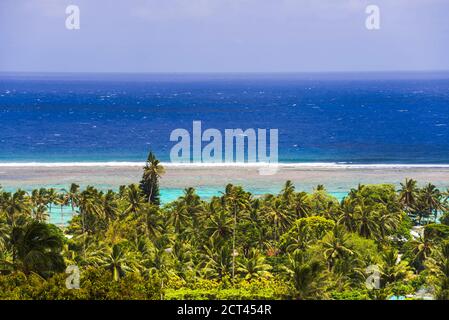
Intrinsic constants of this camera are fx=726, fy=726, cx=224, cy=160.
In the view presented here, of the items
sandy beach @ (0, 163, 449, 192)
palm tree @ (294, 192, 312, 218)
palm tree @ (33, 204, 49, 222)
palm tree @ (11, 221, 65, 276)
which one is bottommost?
sandy beach @ (0, 163, 449, 192)

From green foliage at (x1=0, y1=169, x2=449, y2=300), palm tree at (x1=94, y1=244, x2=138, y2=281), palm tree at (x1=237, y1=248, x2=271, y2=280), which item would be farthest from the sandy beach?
palm tree at (x1=94, y1=244, x2=138, y2=281)

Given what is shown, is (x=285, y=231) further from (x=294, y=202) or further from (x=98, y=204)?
(x=98, y=204)

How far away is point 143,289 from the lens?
5222 cm

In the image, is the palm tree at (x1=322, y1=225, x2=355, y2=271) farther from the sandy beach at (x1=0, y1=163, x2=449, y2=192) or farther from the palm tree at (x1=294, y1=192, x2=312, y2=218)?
the sandy beach at (x1=0, y1=163, x2=449, y2=192)

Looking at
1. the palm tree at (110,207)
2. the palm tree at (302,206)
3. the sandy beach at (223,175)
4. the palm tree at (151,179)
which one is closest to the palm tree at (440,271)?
the palm tree at (302,206)

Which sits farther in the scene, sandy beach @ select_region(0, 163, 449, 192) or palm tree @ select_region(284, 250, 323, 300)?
sandy beach @ select_region(0, 163, 449, 192)

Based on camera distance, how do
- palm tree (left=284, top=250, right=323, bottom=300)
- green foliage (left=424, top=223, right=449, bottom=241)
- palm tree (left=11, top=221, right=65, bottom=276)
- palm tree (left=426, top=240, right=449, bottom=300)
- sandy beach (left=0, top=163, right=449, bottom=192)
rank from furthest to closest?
1. sandy beach (left=0, top=163, right=449, bottom=192)
2. green foliage (left=424, top=223, right=449, bottom=241)
3. palm tree (left=426, top=240, right=449, bottom=300)
4. palm tree (left=284, top=250, right=323, bottom=300)
5. palm tree (left=11, top=221, right=65, bottom=276)

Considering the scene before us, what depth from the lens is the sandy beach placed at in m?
122

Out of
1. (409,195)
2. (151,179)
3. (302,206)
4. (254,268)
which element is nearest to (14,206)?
(151,179)

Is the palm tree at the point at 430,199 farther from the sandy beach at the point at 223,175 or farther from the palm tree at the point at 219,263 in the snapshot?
the palm tree at the point at 219,263

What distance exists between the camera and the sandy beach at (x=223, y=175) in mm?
122250

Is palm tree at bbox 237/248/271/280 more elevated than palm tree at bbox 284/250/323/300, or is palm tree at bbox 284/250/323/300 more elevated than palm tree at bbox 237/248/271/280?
palm tree at bbox 284/250/323/300
